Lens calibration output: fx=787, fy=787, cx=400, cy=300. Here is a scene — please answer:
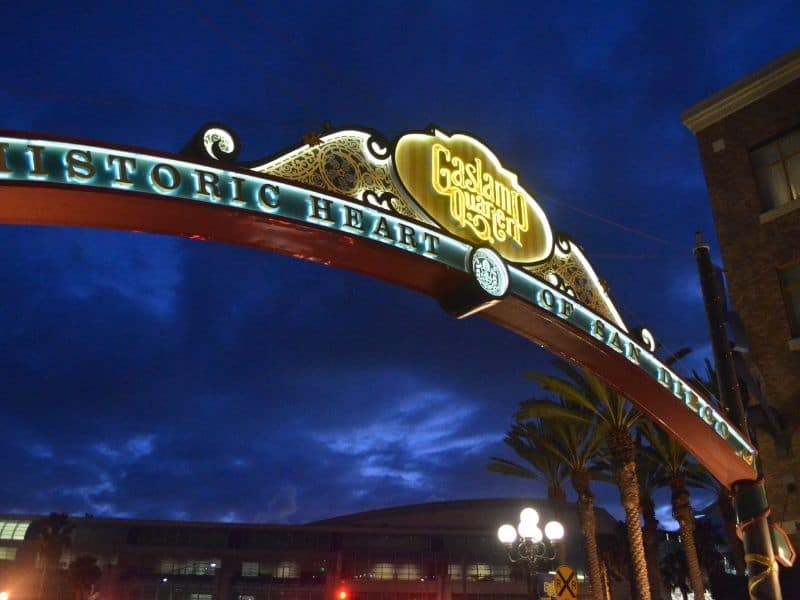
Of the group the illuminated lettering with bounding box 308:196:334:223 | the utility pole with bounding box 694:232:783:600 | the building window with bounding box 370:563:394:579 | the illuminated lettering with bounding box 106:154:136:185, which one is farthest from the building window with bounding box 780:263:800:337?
the building window with bounding box 370:563:394:579

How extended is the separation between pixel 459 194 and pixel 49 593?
73.2 meters

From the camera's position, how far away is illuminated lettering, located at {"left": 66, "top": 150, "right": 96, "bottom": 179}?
294 inches

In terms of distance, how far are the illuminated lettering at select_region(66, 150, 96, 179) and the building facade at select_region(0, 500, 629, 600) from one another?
223ft

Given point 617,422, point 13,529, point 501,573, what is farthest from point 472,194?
point 13,529

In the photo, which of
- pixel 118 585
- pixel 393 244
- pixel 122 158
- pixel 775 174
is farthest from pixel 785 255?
pixel 118 585

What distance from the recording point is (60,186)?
7352mm

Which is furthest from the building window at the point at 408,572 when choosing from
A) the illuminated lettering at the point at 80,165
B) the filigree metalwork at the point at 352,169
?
the illuminated lettering at the point at 80,165

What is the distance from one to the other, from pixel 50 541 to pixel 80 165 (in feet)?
232

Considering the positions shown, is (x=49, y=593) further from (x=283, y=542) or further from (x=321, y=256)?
(x=321, y=256)

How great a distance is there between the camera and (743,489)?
14938 mm

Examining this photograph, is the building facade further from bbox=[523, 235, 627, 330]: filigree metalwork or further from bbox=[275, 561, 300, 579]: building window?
bbox=[523, 235, 627, 330]: filigree metalwork

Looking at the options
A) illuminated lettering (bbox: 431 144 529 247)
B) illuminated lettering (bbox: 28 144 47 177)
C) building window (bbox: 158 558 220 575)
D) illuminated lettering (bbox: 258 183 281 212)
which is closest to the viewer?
illuminated lettering (bbox: 28 144 47 177)

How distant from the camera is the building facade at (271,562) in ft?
235

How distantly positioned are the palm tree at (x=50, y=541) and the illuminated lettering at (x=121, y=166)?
7032 centimetres
